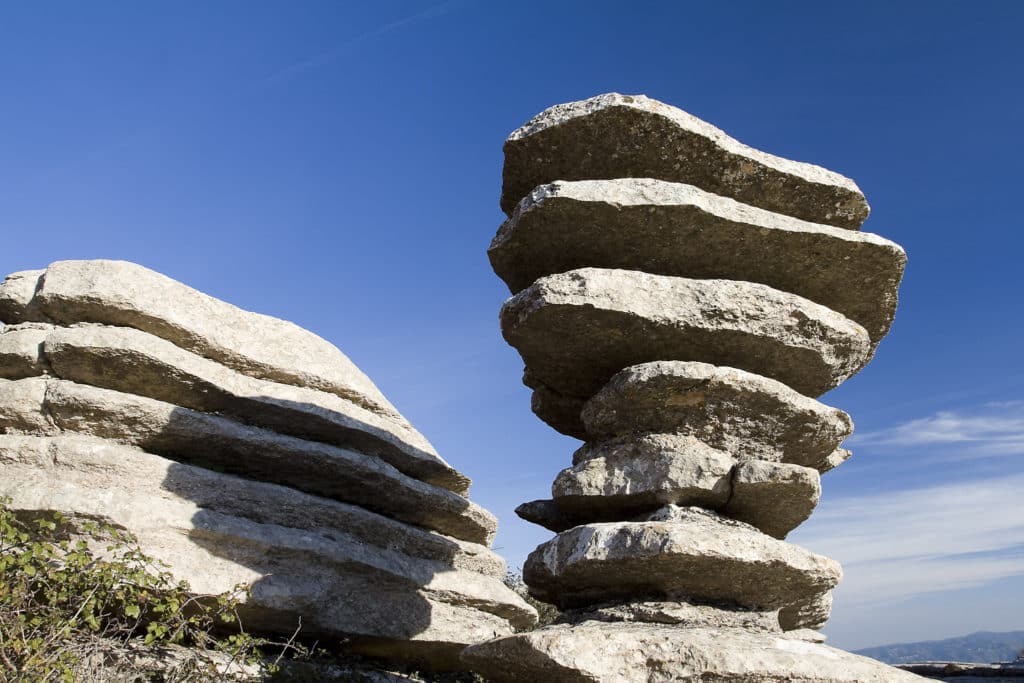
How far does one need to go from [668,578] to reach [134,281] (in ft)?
20.2

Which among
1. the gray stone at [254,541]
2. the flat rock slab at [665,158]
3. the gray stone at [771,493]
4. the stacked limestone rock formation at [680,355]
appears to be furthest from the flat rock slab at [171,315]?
the gray stone at [771,493]

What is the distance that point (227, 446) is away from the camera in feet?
27.7

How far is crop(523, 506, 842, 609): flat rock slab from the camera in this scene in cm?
568

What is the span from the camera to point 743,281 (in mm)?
6793

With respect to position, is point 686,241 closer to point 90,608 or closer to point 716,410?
point 716,410

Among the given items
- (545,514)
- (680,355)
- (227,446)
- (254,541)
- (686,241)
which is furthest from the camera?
(227,446)

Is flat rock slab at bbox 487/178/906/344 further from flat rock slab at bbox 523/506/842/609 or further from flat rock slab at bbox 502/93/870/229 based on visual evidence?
flat rock slab at bbox 523/506/842/609

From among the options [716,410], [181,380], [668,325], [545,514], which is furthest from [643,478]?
[181,380]

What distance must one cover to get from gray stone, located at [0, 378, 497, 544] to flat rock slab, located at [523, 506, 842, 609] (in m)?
3.50

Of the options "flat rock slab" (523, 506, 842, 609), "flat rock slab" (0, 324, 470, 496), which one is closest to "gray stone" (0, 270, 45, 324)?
"flat rock slab" (0, 324, 470, 496)

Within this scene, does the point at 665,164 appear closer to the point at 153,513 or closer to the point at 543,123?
the point at 543,123

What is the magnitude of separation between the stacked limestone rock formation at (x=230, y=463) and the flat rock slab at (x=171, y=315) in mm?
17

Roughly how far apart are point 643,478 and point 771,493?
991 millimetres

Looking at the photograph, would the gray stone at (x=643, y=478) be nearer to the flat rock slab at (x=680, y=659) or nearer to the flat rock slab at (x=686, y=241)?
the flat rock slab at (x=680, y=659)
